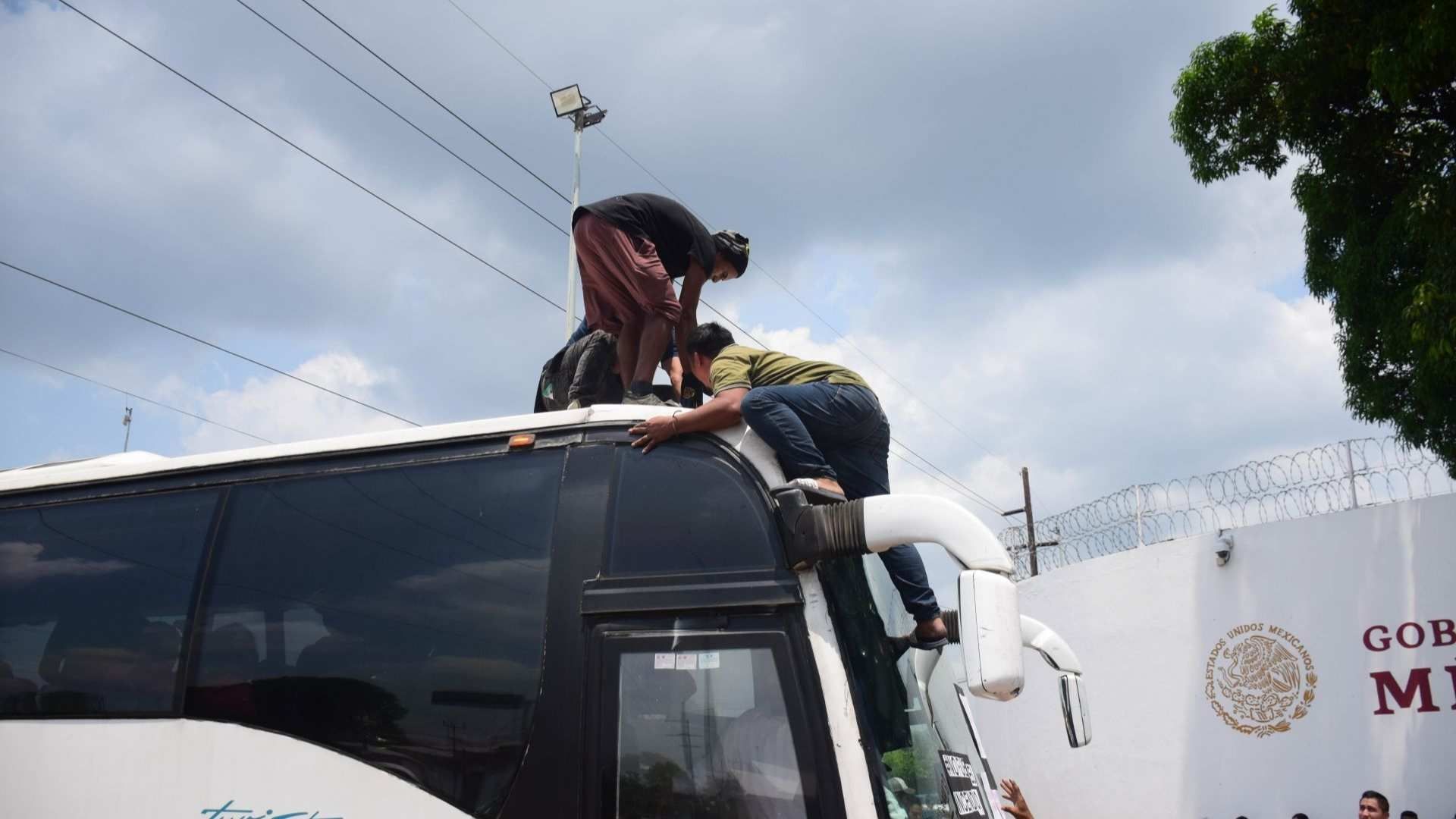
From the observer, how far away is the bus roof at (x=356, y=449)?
3725mm

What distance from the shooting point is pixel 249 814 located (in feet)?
11.7

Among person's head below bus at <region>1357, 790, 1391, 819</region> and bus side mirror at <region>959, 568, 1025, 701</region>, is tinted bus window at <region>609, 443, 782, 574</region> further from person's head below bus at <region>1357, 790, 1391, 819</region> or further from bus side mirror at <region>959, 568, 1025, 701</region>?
person's head below bus at <region>1357, 790, 1391, 819</region>

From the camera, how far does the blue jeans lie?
3.70 m

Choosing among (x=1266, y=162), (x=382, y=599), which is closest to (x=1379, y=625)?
(x=1266, y=162)

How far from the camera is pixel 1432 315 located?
24.2 feet

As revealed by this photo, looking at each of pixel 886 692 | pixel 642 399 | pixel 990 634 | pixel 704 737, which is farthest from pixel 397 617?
pixel 990 634

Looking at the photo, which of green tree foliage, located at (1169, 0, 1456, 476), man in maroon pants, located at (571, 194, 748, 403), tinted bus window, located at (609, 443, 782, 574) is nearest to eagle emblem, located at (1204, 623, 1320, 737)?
green tree foliage, located at (1169, 0, 1456, 476)

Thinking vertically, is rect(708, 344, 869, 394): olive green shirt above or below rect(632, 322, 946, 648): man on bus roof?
above

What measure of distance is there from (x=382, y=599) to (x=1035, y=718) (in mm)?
→ 10939

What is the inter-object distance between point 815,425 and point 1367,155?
22.9 ft

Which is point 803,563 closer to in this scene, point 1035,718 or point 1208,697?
point 1208,697

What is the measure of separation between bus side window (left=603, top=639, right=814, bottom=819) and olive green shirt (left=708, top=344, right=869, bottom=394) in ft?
3.79

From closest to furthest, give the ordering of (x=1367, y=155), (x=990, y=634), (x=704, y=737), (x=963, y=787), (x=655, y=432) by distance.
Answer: (x=990, y=634)
(x=704, y=737)
(x=963, y=787)
(x=655, y=432)
(x=1367, y=155)

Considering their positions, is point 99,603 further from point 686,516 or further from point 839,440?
point 839,440
